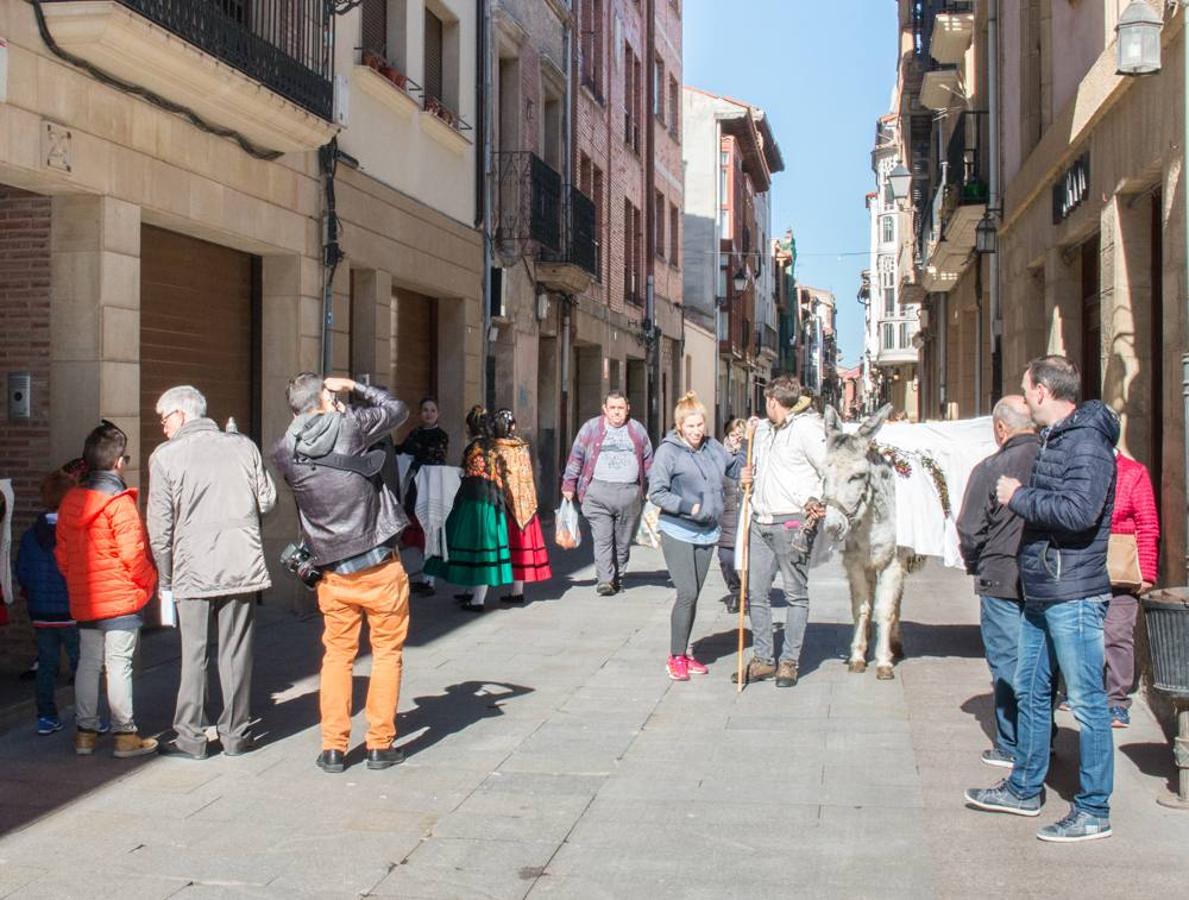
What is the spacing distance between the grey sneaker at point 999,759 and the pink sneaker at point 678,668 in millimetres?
2400

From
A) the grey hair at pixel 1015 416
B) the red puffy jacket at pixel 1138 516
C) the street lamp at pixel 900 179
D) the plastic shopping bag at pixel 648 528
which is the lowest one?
the plastic shopping bag at pixel 648 528

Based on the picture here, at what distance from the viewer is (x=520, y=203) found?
17.6m

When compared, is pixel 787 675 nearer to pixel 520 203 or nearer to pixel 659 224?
pixel 520 203

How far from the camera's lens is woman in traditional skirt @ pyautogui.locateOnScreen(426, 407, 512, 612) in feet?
37.8

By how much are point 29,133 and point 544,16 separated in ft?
43.0

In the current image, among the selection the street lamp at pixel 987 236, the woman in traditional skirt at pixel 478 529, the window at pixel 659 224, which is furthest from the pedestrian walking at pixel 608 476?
the window at pixel 659 224

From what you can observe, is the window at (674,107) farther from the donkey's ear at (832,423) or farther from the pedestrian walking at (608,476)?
the donkey's ear at (832,423)

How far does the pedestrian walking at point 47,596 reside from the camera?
23.1 ft

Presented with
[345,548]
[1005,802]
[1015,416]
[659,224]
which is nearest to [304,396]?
[345,548]

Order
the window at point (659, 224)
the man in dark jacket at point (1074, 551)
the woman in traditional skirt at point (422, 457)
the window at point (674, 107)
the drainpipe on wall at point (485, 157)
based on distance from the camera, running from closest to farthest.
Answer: the man in dark jacket at point (1074, 551) → the woman in traditional skirt at point (422, 457) → the drainpipe on wall at point (485, 157) → the window at point (659, 224) → the window at point (674, 107)

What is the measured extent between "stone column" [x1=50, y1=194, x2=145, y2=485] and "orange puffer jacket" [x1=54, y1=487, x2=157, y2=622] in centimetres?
188

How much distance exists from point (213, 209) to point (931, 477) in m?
5.29

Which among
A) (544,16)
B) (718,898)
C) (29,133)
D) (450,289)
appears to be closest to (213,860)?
(718,898)

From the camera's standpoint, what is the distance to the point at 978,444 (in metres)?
9.12
